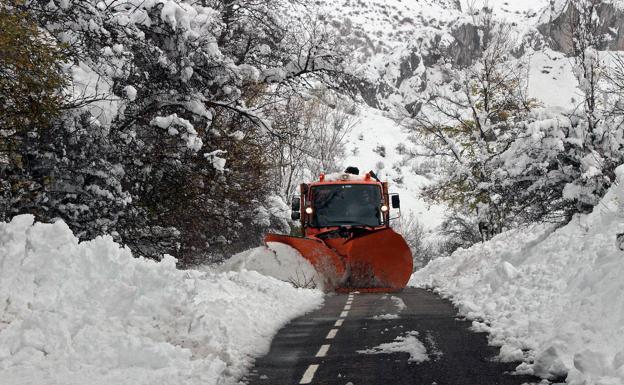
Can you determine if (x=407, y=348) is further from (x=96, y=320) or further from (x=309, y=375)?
(x=96, y=320)

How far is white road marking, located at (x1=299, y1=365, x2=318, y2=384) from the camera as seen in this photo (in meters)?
8.24

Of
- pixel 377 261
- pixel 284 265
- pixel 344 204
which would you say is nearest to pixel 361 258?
pixel 377 261

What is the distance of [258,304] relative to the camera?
1449cm

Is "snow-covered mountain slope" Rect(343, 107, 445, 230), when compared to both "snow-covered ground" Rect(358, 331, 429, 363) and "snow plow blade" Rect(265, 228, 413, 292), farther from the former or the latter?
"snow-covered ground" Rect(358, 331, 429, 363)

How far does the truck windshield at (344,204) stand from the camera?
854 inches

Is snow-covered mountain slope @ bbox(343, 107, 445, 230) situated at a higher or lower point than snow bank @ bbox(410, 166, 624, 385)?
higher

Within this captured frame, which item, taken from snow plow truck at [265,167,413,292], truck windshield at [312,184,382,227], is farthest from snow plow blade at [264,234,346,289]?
truck windshield at [312,184,382,227]

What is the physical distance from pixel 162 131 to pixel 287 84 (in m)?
4.40

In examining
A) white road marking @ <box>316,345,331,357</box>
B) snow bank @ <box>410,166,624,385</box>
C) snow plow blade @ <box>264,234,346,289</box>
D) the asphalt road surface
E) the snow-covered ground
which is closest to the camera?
snow bank @ <box>410,166,624,385</box>

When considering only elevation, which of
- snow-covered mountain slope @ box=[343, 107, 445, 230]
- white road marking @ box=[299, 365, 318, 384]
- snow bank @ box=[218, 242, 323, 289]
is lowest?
white road marking @ box=[299, 365, 318, 384]

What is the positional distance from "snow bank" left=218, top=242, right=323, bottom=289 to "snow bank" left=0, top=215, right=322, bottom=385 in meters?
9.09

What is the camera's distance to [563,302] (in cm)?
1085

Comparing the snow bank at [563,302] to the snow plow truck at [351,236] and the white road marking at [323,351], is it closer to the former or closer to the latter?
the snow plow truck at [351,236]

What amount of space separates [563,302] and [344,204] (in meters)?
11.4
